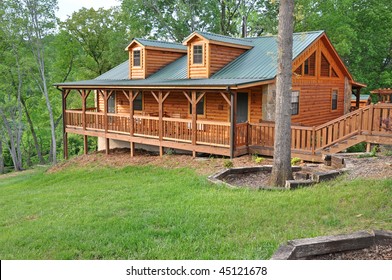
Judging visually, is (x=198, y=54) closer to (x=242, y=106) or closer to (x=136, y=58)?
(x=242, y=106)

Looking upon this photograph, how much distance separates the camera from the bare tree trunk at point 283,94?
10109mm

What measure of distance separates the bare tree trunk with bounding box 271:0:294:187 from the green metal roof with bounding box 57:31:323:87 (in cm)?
424

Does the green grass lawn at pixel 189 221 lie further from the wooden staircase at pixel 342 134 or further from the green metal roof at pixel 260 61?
the green metal roof at pixel 260 61

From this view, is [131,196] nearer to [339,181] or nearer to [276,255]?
[339,181]

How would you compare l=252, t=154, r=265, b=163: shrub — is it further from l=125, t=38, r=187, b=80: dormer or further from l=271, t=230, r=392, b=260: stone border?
l=125, t=38, r=187, b=80: dormer

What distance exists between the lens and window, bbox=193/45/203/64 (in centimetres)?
1920

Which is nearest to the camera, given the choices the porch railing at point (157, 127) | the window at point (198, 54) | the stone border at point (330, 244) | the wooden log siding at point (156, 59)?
the stone border at point (330, 244)

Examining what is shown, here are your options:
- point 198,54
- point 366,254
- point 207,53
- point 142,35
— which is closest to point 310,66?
point 207,53

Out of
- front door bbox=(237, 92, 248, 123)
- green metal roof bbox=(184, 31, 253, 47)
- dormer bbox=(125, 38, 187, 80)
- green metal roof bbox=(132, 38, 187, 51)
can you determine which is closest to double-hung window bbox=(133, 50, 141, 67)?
dormer bbox=(125, 38, 187, 80)

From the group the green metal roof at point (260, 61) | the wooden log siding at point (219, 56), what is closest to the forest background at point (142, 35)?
the green metal roof at point (260, 61)

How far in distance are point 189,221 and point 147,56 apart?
52.4ft

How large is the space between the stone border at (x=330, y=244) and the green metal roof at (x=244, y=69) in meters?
9.46

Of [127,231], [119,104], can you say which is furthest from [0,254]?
[119,104]

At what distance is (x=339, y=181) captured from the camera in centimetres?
967
